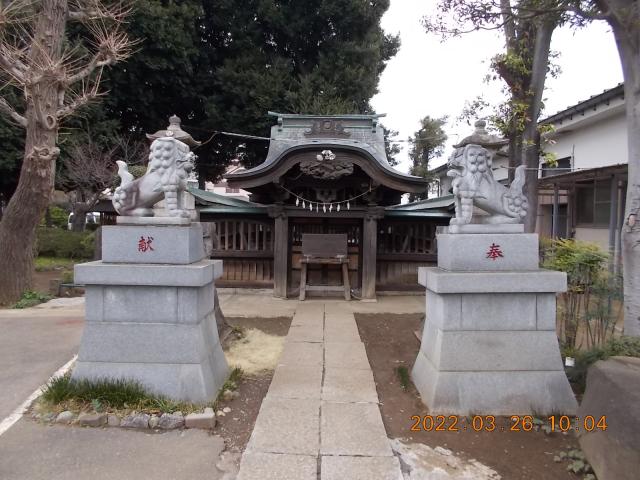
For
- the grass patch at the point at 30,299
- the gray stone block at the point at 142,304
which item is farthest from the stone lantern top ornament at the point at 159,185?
the grass patch at the point at 30,299

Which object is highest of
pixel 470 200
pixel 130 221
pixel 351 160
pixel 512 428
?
pixel 351 160

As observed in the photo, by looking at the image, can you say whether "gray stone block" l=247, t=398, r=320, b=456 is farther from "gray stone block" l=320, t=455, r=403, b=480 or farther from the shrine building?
the shrine building

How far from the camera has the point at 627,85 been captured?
4719 mm

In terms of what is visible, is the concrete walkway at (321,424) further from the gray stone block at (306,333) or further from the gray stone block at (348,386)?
the gray stone block at (306,333)

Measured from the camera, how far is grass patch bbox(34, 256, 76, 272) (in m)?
15.5

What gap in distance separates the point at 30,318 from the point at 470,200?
7.92 meters

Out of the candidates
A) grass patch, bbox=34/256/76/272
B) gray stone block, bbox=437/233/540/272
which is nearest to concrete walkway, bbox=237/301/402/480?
gray stone block, bbox=437/233/540/272

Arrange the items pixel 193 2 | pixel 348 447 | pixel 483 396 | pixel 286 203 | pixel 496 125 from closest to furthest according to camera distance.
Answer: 1. pixel 348 447
2. pixel 483 396
3. pixel 496 125
4. pixel 286 203
5. pixel 193 2

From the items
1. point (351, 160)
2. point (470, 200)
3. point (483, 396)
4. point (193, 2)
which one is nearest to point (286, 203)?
point (351, 160)

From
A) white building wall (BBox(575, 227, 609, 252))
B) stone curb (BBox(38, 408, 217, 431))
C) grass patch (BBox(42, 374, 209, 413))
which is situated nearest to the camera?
stone curb (BBox(38, 408, 217, 431))

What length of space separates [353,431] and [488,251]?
87.5 inches

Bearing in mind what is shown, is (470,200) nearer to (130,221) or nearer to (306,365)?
(306,365)

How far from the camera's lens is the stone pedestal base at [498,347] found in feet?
A: 13.5

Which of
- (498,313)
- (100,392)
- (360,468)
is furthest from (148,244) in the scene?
(498,313)
